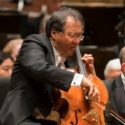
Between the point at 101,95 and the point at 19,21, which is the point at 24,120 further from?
the point at 19,21

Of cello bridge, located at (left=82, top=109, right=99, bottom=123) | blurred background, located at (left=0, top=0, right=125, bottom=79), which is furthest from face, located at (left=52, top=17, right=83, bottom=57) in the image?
blurred background, located at (left=0, top=0, right=125, bottom=79)

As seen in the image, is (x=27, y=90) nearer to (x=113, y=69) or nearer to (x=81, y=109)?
(x=81, y=109)

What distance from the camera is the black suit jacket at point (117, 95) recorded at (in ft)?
12.5

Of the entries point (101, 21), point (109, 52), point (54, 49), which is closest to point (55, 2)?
point (101, 21)

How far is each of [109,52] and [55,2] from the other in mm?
2656

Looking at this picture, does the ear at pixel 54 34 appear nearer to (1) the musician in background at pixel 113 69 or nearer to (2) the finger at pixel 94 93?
(2) the finger at pixel 94 93

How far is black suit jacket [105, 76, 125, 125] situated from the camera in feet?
12.5

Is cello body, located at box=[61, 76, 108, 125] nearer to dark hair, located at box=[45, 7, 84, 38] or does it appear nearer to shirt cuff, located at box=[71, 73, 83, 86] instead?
shirt cuff, located at box=[71, 73, 83, 86]

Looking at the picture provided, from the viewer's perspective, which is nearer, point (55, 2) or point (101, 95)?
point (101, 95)

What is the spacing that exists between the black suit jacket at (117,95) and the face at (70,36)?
783mm

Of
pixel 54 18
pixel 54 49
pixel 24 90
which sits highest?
pixel 54 18

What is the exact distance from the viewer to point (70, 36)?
10.3ft

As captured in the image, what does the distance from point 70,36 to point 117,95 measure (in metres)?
0.91

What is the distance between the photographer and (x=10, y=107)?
10.5 ft
